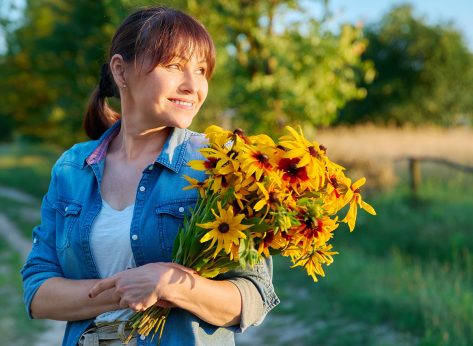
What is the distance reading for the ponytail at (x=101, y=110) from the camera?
2.34 metres

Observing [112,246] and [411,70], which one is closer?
[112,246]

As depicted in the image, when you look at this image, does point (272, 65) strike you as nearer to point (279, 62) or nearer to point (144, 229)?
point (279, 62)

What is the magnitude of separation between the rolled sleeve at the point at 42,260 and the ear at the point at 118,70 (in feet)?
1.34

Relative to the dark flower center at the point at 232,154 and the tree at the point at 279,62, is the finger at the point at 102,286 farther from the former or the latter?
the tree at the point at 279,62

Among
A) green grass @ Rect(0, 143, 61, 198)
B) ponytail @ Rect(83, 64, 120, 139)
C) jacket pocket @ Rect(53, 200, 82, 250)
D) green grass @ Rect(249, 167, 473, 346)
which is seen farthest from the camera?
green grass @ Rect(0, 143, 61, 198)

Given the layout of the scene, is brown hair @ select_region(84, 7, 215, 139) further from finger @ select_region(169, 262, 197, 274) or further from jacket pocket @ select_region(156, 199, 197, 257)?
finger @ select_region(169, 262, 197, 274)

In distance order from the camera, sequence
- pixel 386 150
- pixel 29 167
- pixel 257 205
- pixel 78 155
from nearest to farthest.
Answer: pixel 257 205
pixel 78 155
pixel 386 150
pixel 29 167

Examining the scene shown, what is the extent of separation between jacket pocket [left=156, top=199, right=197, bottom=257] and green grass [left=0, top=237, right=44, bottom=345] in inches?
182

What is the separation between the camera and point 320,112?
32.0 ft

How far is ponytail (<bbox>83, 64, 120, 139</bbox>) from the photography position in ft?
7.66

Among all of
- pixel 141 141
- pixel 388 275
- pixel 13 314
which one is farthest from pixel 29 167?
pixel 141 141

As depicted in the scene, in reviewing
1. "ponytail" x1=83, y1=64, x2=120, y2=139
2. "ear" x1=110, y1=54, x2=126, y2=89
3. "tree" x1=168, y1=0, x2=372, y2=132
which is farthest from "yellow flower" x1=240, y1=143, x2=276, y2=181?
"tree" x1=168, y1=0, x2=372, y2=132

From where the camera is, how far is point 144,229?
1920mm

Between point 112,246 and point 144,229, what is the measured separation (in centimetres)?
13
